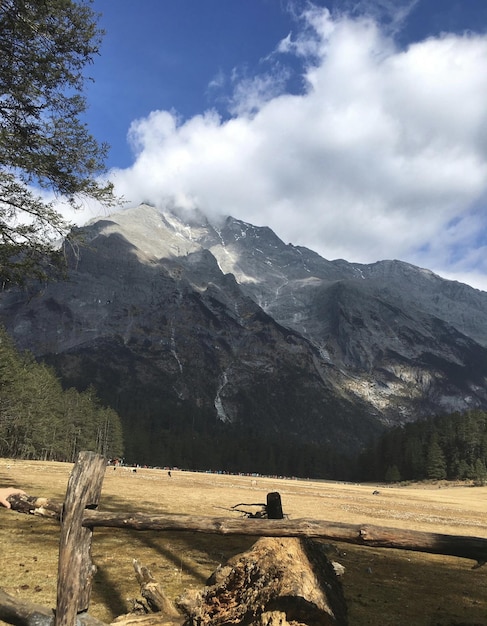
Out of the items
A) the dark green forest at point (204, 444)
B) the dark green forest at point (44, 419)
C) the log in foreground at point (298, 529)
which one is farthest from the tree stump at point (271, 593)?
the dark green forest at point (44, 419)

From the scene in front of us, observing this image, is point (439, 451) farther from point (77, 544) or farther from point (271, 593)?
point (77, 544)

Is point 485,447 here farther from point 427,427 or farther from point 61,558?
point 61,558

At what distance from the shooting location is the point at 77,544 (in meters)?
6.31

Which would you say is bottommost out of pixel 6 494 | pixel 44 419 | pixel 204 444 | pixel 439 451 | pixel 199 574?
pixel 204 444

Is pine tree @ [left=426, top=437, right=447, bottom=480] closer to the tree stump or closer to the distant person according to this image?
the tree stump

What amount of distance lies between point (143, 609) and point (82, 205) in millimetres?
12904

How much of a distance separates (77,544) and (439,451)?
406 ft

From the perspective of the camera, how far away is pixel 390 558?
53.0 ft

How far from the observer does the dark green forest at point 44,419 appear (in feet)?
211

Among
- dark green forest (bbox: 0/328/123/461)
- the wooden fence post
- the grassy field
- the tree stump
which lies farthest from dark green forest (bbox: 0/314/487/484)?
the tree stump

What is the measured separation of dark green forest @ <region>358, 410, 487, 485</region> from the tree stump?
112 meters

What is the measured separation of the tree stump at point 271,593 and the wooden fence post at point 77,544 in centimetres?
162

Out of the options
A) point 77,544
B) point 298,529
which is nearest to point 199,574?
point 77,544

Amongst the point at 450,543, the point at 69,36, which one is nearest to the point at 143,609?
the point at 450,543
